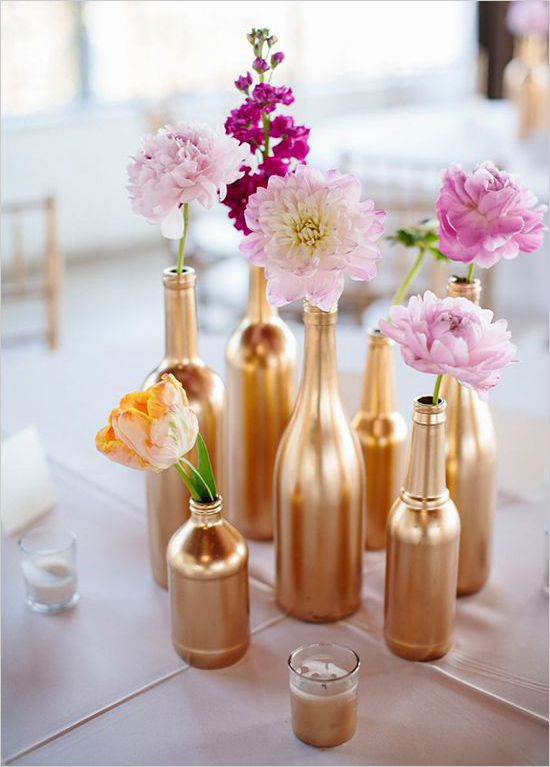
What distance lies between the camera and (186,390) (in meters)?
1.01

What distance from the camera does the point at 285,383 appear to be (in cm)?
109

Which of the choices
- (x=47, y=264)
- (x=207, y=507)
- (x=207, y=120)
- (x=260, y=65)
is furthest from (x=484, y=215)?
(x=207, y=120)

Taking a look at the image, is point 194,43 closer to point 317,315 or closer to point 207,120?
point 207,120

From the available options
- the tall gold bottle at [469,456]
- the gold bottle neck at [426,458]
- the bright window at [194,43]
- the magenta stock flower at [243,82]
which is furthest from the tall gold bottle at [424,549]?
the bright window at [194,43]

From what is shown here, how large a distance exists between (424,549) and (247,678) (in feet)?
Result: 0.68

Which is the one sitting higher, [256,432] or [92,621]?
[256,432]

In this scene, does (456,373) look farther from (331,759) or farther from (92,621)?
(92,621)

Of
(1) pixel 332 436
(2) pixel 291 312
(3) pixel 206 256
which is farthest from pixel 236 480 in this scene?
(3) pixel 206 256

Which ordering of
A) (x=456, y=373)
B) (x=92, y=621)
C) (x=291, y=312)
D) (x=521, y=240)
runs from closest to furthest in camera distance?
(x=456, y=373), (x=521, y=240), (x=92, y=621), (x=291, y=312)

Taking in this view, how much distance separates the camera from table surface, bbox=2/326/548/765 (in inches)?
33.3

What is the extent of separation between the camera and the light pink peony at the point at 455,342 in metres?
0.76

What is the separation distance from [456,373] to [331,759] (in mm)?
342

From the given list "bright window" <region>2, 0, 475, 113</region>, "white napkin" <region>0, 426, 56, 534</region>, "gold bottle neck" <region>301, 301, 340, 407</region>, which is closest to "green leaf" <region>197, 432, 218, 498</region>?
"gold bottle neck" <region>301, 301, 340, 407</region>

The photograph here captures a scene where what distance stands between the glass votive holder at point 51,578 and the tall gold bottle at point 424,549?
342 millimetres
